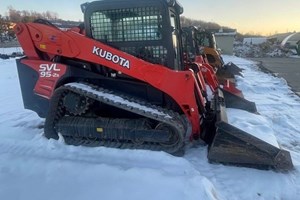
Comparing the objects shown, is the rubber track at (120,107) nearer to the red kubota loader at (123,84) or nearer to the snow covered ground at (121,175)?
the red kubota loader at (123,84)

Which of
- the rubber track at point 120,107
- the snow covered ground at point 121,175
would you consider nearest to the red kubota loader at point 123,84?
the rubber track at point 120,107

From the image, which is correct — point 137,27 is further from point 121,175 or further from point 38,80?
point 121,175

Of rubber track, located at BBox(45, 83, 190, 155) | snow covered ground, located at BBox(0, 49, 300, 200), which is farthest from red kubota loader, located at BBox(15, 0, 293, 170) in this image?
snow covered ground, located at BBox(0, 49, 300, 200)

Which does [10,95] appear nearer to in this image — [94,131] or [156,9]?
[94,131]

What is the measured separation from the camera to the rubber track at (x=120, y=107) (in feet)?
14.4

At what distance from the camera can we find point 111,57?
4.68 m

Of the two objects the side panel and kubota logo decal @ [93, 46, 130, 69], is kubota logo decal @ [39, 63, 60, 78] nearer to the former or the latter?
the side panel

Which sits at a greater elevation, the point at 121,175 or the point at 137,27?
the point at 137,27

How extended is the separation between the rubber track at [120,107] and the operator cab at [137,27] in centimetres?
71

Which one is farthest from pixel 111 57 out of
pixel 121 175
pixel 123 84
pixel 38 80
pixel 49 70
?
pixel 121 175

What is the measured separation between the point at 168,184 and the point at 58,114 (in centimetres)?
220

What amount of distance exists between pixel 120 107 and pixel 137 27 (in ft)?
4.03

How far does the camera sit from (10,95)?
9250 millimetres

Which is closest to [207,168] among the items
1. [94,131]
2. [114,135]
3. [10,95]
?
[114,135]
